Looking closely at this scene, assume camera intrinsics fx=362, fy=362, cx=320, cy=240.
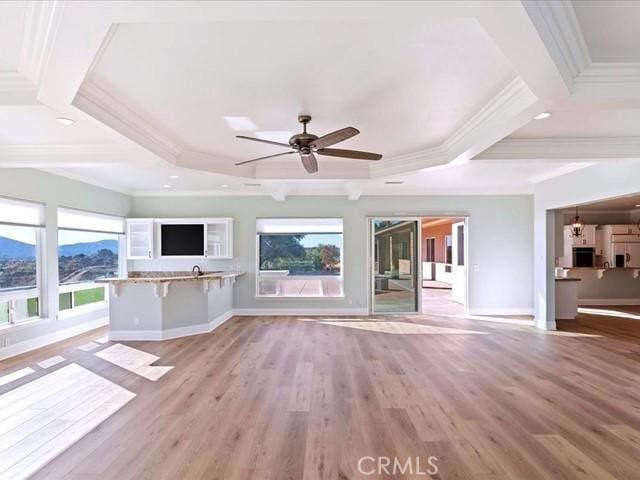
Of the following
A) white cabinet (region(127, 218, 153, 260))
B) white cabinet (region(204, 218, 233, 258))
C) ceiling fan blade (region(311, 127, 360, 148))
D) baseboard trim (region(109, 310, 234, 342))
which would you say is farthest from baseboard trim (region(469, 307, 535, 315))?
white cabinet (region(127, 218, 153, 260))

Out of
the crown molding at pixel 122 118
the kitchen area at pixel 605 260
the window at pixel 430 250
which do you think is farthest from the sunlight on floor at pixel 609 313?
the crown molding at pixel 122 118

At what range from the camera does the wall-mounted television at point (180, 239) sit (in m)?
7.67

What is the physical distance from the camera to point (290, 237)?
7.98 meters

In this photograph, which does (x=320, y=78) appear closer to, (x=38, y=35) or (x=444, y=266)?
(x=38, y=35)

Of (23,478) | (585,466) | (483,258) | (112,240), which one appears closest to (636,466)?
(585,466)

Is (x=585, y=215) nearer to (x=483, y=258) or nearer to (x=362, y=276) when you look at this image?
(x=483, y=258)

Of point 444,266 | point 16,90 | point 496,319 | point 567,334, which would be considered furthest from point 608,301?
point 16,90

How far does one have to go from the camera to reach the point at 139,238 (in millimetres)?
7730

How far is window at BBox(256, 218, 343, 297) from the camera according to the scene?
26.1ft

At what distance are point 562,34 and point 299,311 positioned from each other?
6688mm

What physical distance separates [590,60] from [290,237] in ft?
20.3

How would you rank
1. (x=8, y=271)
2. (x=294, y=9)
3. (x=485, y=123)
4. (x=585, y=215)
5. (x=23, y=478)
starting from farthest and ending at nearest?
(x=585, y=215), (x=8, y=271), (x=485, y=123), (x=23, y=478), (x=294, y=9)

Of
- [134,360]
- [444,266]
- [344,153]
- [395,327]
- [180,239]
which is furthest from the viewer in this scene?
[444,266]
